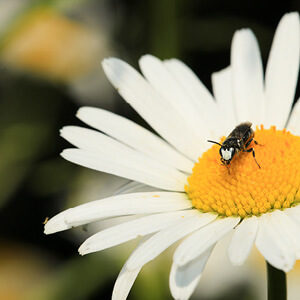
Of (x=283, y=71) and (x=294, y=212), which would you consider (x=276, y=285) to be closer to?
(x=294, y=212)

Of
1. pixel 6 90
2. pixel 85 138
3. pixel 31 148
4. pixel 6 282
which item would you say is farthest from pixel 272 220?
pixel 6 90

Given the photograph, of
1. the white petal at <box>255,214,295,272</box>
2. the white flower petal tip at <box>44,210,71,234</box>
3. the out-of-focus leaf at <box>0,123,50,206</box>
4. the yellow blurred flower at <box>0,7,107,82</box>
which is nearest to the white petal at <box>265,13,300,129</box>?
the white petal at <box>255,214,295,272</box>

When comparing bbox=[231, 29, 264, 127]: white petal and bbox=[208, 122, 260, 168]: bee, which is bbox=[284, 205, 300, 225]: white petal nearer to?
bbox=[208, 122, 260, 168]: bee

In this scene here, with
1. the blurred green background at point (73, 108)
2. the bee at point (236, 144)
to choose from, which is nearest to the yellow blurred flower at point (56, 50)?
the blurred green background at point (73, 108)

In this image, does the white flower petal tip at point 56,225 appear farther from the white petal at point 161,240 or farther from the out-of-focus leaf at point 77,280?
the out-of-focus leaf at point 77,280

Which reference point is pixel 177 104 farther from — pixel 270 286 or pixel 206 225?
pixel 270 286
